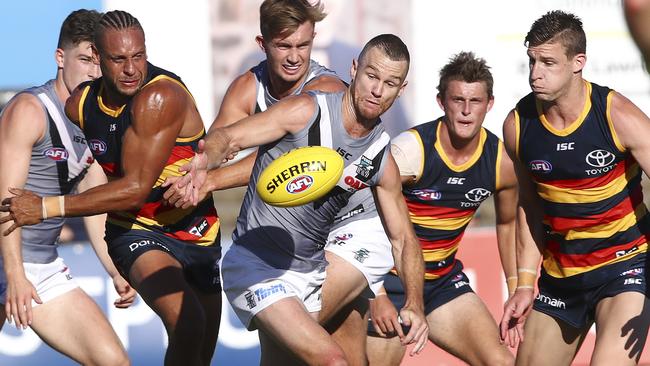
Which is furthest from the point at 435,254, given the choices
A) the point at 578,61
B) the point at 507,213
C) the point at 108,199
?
the point at 108,199

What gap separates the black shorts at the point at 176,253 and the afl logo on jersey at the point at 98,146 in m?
0.53

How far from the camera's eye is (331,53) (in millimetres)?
11773

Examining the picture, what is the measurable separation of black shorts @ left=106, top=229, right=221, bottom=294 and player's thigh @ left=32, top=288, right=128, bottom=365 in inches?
13.3

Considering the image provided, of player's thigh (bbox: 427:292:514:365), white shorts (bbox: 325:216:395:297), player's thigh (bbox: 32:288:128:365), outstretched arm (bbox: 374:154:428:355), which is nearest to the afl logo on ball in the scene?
outstretched arm (bbox: 374:154:428:355)

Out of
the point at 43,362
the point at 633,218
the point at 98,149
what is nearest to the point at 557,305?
the point at 633,218

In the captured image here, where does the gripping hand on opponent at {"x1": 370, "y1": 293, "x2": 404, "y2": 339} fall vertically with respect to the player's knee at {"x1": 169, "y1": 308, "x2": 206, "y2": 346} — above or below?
above

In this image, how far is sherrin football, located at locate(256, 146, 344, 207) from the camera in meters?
5.74

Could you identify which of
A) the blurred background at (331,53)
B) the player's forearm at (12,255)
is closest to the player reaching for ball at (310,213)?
the player's forearm at (12,255)

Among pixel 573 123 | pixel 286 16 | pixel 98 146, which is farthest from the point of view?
pixel 286 16

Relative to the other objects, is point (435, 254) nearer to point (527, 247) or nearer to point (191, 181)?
point (527, 247)

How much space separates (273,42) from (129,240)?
1556 millimetres

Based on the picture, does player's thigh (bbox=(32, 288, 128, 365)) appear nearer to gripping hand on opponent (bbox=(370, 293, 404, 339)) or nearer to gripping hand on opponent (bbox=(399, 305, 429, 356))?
gripping hand on opponent (bbox=(370, 293, 404, 339))

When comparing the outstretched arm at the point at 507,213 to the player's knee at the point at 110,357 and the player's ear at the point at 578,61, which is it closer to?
the player's ear at the point at 578,61

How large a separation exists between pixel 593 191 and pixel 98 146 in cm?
297
